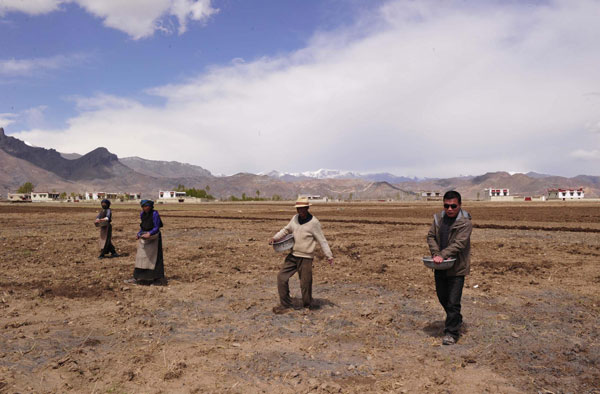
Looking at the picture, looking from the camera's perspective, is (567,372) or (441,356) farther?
(441,356)

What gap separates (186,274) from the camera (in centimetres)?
1107

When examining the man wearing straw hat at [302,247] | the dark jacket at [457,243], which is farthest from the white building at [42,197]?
the dark jacket at [457,243]

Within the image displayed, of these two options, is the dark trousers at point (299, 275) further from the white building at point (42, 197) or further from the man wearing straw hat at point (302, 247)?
the white building at point (42, 197)

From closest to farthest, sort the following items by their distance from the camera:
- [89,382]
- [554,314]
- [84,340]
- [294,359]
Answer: [89,382] → [294,359] → [84,340] → [554,314]

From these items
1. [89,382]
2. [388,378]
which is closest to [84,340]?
[89,382]

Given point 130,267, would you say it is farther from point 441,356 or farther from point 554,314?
point 554,314

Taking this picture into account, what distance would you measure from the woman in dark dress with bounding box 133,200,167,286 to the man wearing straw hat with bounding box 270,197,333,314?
3494mm

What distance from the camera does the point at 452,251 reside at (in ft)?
18.3

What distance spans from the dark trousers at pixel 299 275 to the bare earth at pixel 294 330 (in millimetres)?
303

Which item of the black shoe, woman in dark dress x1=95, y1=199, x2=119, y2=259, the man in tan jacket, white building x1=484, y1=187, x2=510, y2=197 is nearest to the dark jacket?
the man in tan jacket

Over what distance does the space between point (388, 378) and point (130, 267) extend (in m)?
9.19

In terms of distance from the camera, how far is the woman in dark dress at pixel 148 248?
9.40 m

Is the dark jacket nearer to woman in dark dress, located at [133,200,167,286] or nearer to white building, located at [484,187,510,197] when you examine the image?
woman in dark dress, located at [133,200,167,286]

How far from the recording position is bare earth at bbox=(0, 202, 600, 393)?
4.98 m
